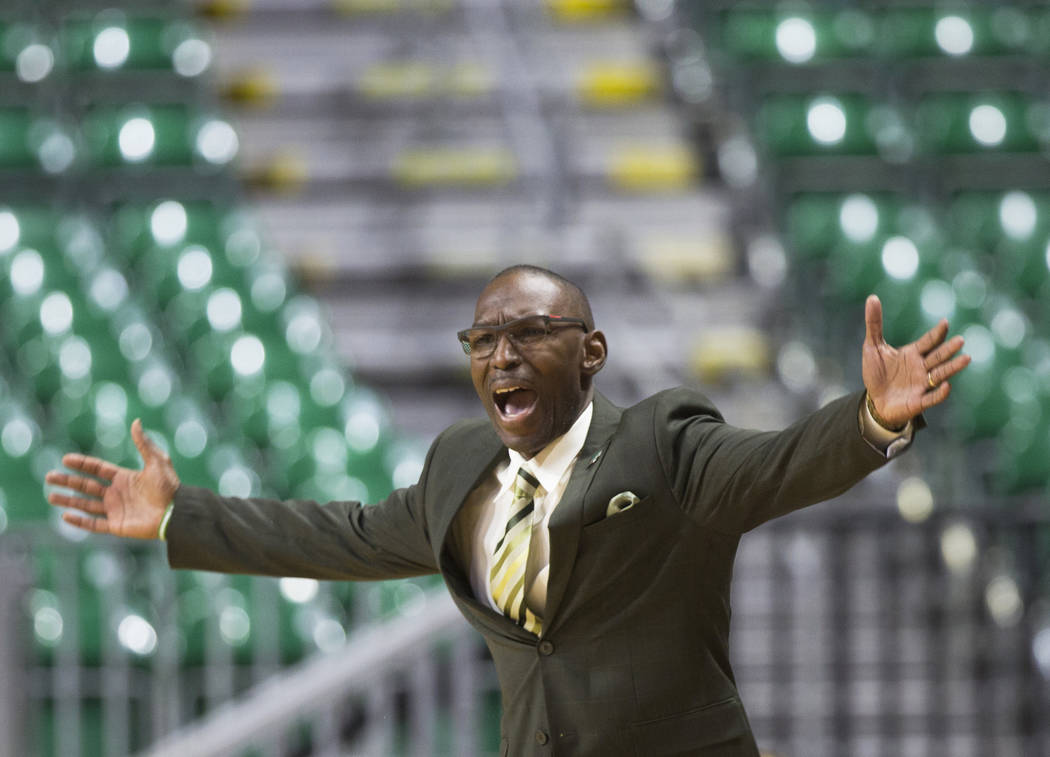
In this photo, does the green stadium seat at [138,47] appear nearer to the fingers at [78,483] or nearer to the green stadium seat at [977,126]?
the green stadium seat at [977,126]

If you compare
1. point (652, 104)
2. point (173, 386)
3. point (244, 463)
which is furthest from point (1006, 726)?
point (652, 104)

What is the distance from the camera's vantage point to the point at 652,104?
8.44m

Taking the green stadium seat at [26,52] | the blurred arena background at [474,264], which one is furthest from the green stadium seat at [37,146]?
the green stadium seat at [26,52]

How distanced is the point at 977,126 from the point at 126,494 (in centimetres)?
670

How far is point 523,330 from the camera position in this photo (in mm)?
2273

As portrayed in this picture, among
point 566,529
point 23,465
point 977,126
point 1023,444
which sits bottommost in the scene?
point 566,529

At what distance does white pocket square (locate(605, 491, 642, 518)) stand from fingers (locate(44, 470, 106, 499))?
39.9 inches

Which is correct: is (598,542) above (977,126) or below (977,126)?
below

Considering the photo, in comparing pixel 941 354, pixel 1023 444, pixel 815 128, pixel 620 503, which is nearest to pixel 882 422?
pixel 941 354

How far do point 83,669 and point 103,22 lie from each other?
5.08 m

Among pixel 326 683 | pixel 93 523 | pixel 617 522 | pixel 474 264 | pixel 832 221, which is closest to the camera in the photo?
pixel 617 522

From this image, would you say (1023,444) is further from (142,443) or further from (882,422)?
(882,422)

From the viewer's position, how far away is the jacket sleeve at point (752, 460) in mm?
2072

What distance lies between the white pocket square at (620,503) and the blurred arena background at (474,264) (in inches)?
94.0
